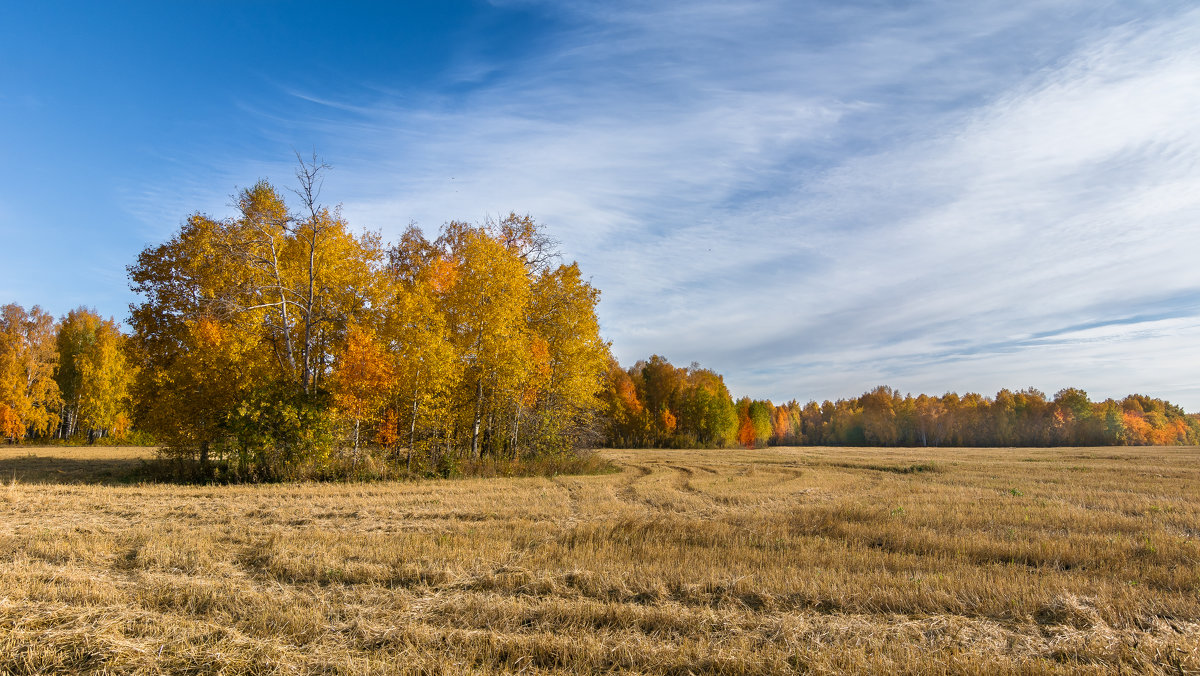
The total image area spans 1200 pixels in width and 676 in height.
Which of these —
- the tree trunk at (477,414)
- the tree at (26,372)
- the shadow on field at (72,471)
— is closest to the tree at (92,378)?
the tree at (26,372)

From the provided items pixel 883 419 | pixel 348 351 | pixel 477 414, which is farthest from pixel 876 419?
pixel 348 351

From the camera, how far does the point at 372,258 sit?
27.8 m

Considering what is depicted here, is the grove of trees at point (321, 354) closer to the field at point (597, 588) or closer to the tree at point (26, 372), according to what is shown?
A: the field at point (597, 588)

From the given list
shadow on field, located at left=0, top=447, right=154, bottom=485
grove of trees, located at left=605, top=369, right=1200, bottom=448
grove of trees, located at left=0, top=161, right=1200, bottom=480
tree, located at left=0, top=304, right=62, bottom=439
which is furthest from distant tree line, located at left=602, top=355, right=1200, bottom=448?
tree, located at left=0, top=304, right=62, bottom=439

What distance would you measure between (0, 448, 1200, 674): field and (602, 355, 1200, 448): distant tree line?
154ft

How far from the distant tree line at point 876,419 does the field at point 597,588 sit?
154ft

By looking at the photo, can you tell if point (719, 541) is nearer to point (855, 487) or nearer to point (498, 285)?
point (855, 487)

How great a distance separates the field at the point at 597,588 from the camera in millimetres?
5562

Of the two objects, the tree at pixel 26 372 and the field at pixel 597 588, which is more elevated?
the tree at pixel 26 372

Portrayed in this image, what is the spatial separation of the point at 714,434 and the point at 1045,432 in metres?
71.2

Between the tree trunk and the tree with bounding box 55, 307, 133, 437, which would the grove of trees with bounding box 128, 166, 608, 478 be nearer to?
the tree trunk

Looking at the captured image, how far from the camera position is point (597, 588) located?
7773 millimetres

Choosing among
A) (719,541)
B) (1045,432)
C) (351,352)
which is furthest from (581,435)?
(1045,432)

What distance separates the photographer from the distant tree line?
80625 mm
